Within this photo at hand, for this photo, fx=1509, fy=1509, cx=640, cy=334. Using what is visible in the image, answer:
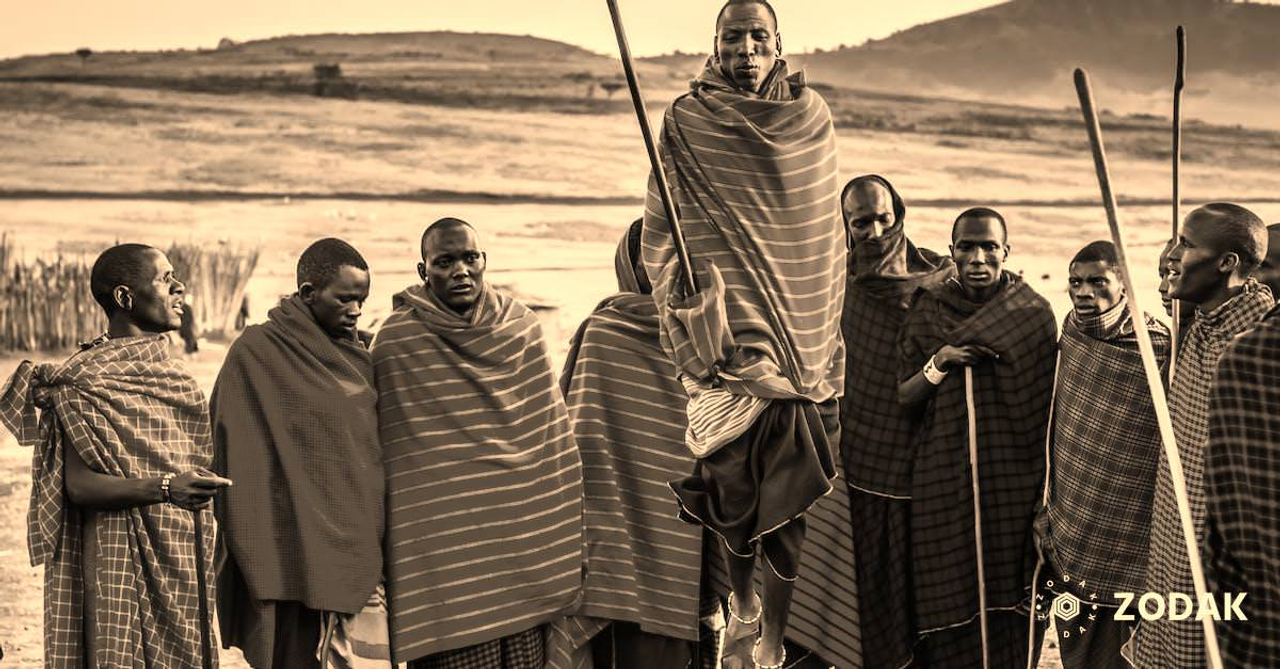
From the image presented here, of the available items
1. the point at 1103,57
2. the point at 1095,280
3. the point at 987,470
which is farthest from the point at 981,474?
the point at 1103,57

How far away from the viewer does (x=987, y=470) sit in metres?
5.29

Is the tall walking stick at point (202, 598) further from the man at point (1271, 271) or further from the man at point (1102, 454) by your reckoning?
the man at point (1271, 271)

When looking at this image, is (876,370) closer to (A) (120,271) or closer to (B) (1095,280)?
(B) (1095,280)

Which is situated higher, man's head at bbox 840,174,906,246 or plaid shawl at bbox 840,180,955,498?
man's head at bbox 840,174,906,246

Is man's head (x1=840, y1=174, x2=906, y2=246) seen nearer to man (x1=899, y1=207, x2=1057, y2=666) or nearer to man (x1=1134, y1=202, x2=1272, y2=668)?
man (x1=899, y1=207, x2=1057, y2=666)

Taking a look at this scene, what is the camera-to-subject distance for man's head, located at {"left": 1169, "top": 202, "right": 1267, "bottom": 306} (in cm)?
414

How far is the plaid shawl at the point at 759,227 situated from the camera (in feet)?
14.8

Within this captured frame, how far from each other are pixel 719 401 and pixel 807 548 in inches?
44.8

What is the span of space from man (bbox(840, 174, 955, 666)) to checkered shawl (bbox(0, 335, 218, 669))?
2.30m

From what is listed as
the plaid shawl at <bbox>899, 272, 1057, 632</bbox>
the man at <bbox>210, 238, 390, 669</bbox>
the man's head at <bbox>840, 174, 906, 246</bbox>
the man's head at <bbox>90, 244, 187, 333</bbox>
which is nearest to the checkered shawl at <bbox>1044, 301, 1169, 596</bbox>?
the plaid shawl at <bbox>899, 272, 1057, 632</bbox>

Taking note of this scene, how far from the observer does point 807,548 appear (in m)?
5.38

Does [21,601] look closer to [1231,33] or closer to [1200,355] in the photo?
[1200,355]

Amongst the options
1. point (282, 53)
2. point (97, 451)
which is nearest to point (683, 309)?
point (97, 451)

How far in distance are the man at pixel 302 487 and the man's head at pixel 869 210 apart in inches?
72.2
